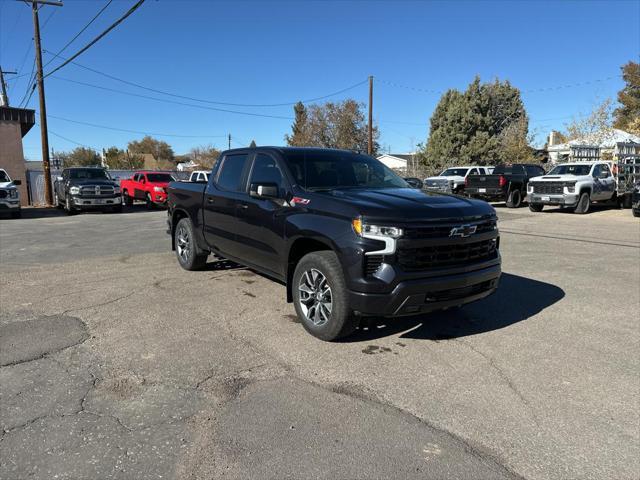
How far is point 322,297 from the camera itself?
445 centimetres

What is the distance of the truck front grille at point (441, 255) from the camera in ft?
13.1

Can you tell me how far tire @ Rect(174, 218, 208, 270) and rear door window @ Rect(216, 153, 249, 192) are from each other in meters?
1.17

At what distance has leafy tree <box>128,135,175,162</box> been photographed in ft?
280

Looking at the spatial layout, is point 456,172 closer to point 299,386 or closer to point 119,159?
point 299,386

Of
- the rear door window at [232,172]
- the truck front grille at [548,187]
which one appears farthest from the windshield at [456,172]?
the rear door window at [232,172]

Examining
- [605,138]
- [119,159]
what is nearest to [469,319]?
[605,138]

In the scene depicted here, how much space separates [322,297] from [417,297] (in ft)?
3.08

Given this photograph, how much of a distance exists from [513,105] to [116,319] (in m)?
52.2

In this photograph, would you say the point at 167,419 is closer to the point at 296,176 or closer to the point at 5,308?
the point at 296,176

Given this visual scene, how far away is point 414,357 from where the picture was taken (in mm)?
4180

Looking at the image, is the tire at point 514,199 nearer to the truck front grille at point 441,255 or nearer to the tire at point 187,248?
the tire at point 187,248

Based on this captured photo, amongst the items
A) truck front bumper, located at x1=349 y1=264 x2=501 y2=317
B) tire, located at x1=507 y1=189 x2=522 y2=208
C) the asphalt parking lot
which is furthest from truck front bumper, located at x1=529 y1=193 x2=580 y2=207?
truck front bumper, located at x1=349 y1=264 x2=501 y2=317

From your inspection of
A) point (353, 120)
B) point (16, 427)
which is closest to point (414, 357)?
point (16, 427)

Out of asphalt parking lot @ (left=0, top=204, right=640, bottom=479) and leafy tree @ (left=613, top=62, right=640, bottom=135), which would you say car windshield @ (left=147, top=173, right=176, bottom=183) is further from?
leafy tree @ (left=613, top=62, right=640, bottom=135)
